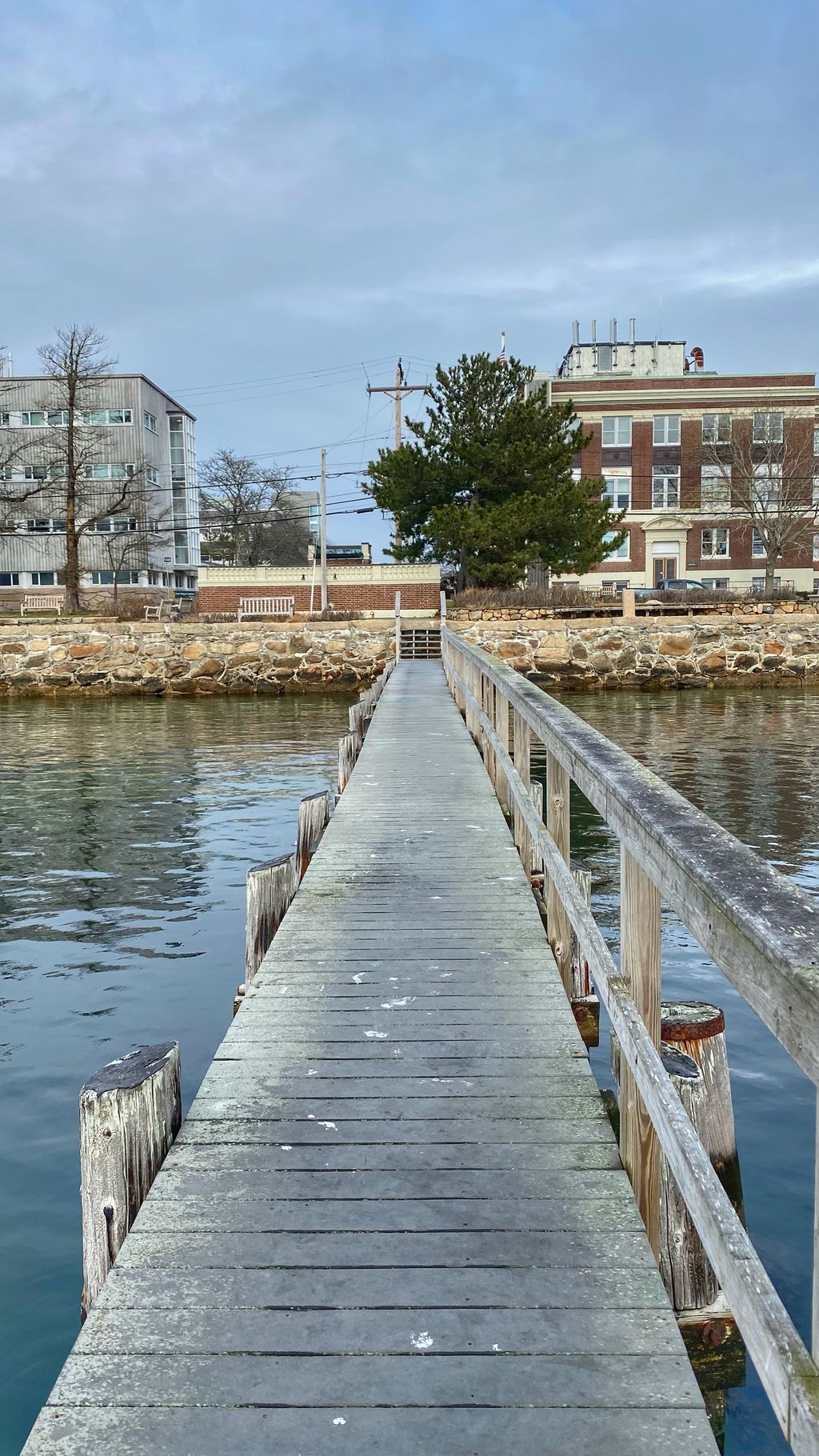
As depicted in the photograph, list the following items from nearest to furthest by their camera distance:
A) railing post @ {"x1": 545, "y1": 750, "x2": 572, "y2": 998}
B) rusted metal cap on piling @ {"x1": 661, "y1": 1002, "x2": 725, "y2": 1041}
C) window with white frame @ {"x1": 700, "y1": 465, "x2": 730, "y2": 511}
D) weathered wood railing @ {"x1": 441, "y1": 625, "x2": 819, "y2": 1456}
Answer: weathered wood railing @ {"x1": 441, "y1": 625, "x2": 819, "y2": 1456} → rusted metal cap on piling @ {"x1": 661, "y1": 1002, "x2": 725, "y2": 1041} → railing post @ {"x1": 545, "y1": 750, "x2": 572, "y2": 998} → window with white frame @ {"x1": 700, "y1": 465, "x2": 730, "y2": 511}

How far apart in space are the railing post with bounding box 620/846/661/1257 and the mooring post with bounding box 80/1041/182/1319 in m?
1.50

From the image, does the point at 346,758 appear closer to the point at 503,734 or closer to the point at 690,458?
the point at 503,734

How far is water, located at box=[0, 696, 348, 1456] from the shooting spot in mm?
4773

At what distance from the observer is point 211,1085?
4258 mm

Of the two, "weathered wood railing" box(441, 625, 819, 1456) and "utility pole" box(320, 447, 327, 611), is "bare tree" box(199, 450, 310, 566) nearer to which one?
"utility pole" box(320, 447, 327, 611)

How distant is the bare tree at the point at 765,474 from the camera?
60188 millimetres

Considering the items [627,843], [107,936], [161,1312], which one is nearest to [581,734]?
[627,843]

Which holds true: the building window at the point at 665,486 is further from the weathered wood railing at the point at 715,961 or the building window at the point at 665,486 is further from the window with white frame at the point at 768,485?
the weathered wood railing at the point at 715,961

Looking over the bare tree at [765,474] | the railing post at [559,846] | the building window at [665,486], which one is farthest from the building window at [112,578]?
the railing post at [559,846]

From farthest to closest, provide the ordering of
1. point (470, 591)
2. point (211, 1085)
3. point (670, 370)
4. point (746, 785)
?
point (670, 370), point (470, 591), point (746, 785), point (211, 1085)

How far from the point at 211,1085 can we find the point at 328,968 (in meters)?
1.37

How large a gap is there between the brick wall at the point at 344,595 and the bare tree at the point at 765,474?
2210 cm

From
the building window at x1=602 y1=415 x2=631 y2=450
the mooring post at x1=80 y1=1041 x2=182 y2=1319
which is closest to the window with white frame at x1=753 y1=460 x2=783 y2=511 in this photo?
the building window at x1=602 y1=415 x2=631 y2=450

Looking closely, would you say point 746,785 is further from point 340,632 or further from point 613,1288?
point 340,632
